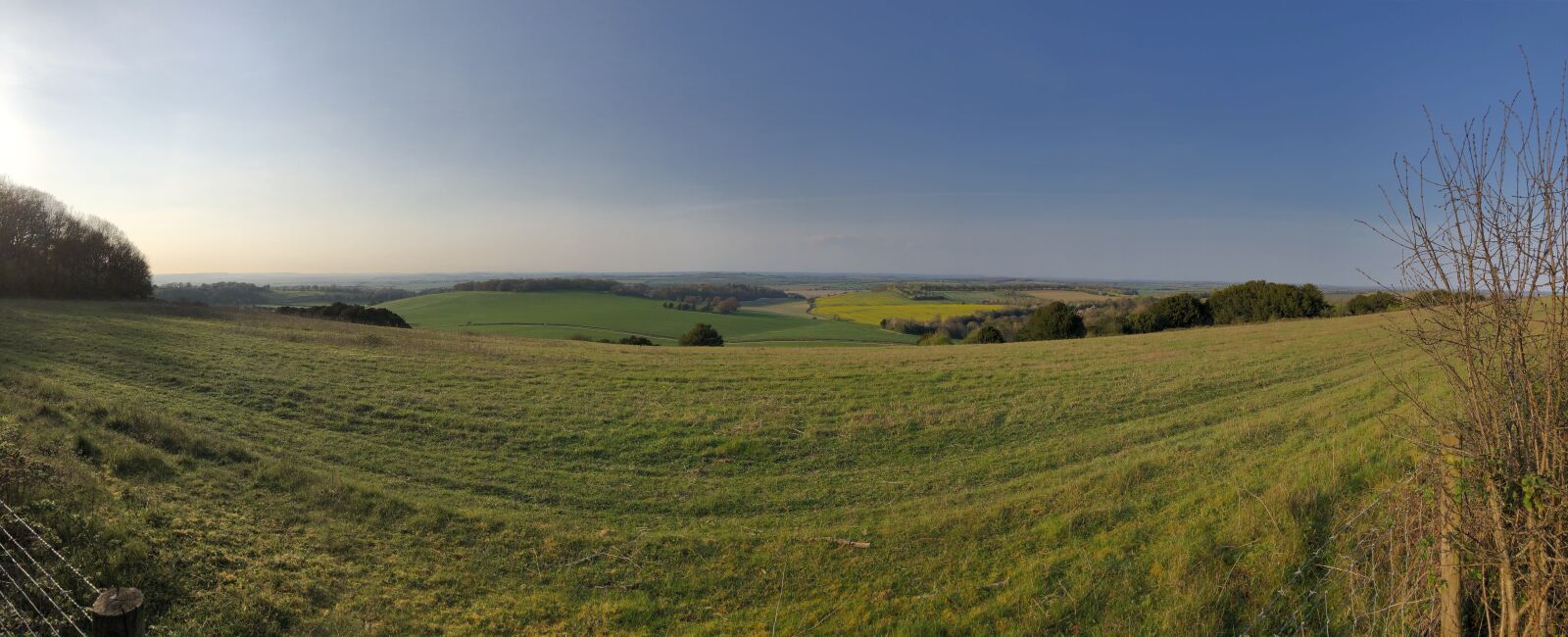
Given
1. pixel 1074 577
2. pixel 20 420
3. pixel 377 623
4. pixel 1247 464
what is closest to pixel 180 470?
pixel 20 420

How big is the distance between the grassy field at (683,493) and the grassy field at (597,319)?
38.7 meters

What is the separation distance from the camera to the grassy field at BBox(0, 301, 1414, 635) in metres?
5.19

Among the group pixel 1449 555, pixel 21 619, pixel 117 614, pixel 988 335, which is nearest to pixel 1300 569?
pixel 1449 555

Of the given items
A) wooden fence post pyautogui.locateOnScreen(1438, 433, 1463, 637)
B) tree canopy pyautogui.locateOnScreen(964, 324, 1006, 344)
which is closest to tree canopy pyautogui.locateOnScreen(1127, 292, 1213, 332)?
tree canopy pyautogui.locateOnScreen(964, 324, 1006, 344)

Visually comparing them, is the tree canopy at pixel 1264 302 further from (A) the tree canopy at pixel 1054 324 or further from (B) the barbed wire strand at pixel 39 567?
(B) the barbed wire strand at pixel 39 567

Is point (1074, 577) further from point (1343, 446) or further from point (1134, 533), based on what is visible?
point (1343, 446)

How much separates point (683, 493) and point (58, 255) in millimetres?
58184

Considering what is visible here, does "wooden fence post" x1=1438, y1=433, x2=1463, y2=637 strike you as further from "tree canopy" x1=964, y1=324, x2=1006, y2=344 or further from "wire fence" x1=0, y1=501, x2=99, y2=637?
"tree canopy" x1=964, y1=324, x2=1006, y2=344

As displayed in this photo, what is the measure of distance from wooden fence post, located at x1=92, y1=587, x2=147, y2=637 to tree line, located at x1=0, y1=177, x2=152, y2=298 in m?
54.2

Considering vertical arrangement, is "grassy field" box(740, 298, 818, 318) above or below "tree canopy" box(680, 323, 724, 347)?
above

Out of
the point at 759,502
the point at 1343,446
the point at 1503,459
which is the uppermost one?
the point at 1503,459

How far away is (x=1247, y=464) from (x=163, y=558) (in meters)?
12.6

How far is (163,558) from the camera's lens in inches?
212

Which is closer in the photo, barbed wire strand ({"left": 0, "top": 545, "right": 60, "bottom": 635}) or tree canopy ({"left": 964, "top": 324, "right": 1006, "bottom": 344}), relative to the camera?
barbed wire strand ({"left": 0, "top": 545, "right": 60, "bottom": 635})
